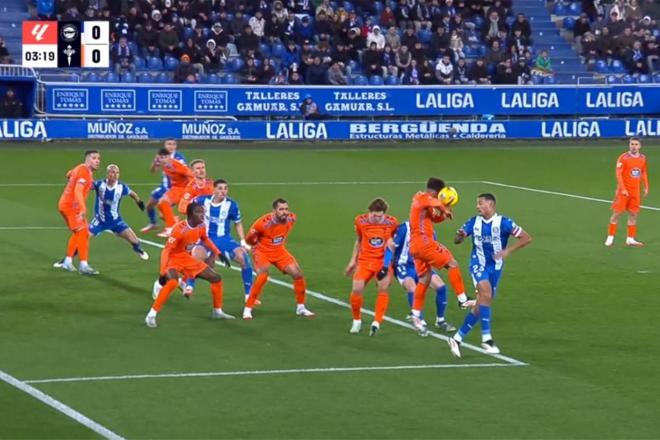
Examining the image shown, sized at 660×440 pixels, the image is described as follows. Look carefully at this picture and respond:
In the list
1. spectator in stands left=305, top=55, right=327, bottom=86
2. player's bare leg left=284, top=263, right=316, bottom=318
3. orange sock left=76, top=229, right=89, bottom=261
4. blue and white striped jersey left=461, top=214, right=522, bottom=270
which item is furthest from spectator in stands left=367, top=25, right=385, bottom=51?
blue and white striped jersey left=461, top=214, right=522, bottom=270

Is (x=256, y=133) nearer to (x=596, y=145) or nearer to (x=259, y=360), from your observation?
(x=596, y=145)

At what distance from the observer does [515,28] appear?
5169 cm

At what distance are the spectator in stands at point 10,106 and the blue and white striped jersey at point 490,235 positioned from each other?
29365 mm

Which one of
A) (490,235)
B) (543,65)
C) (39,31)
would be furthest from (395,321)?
(543,65)

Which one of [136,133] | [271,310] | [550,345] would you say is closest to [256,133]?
[136,133]

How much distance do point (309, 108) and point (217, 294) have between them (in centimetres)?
2747

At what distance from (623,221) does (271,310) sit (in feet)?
43.3

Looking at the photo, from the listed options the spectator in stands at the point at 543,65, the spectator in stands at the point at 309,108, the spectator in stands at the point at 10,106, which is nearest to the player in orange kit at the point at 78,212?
the spectator in stands at the point at 10,106

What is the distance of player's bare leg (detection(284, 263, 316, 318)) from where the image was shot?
63.3ft

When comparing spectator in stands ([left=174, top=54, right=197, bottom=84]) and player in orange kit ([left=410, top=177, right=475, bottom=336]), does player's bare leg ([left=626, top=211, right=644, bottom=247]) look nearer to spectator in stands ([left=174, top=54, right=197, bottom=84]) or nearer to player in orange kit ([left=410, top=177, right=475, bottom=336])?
player in orange kit ([left=410, top=177, right=475, bottom=336])

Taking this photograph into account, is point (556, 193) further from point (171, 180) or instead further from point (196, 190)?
point (196, 190)

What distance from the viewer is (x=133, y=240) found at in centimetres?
2397

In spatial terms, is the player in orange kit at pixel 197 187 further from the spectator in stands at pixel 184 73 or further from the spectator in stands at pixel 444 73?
the spectator in stands at pixel 444 73

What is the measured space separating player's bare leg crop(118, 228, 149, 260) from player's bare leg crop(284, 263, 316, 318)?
5.09m
